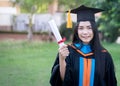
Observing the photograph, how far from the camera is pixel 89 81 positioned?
431 cm

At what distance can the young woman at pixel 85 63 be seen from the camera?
14.1 feet

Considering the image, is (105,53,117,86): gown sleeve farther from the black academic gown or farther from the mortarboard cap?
the mortarboard cap

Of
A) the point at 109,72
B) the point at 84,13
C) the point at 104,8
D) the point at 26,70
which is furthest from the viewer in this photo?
the point at 104,8

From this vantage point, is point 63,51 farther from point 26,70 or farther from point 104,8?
point 104,8

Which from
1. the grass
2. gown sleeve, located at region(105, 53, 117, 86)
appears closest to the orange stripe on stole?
gown sleeve, located at region(105, 53, 117, 86)

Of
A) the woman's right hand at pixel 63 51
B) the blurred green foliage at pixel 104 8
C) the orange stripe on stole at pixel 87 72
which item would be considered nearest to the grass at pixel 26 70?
the blurred green foliage at pixel 104 8

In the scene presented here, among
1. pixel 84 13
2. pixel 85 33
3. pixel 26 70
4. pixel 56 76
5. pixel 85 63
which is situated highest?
pixel 84 13

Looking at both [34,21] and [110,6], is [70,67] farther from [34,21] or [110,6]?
[34,21]

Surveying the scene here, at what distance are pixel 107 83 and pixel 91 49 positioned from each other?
0.39m

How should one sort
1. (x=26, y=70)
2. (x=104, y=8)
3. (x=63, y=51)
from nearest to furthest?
1. (x=63, y=51)
2. (x=26, y=70)
3. (x=104, y=8)

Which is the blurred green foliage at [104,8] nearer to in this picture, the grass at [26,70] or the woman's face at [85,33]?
the grass at [26,70]

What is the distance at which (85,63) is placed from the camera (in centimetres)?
432

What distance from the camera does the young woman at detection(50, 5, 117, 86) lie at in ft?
14.1

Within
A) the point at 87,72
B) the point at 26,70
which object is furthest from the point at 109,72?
the point at 26,70
